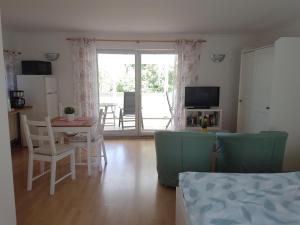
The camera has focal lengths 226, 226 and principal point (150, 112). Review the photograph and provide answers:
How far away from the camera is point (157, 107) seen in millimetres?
5430

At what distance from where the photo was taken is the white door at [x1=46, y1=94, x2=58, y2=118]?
457 cm

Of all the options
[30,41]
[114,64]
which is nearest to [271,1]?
[114,64]

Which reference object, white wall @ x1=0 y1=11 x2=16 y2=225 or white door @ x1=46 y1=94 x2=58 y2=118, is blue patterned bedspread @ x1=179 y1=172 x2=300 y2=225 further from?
white door @ x1=46 y1=94 x2=58 y2=118

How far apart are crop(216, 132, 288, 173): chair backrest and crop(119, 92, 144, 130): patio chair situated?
120 inches

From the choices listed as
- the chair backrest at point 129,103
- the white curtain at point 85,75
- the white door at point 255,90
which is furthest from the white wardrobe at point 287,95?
the white curtain at point 85,75

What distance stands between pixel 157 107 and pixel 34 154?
314cm

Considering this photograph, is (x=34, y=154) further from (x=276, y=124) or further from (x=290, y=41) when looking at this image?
(x=290, y=41)

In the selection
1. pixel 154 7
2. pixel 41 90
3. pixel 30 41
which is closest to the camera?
pixel 154 7

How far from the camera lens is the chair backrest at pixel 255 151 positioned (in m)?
2.45

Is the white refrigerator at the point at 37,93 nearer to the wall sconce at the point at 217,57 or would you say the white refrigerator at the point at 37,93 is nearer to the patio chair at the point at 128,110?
the patio chair at the point at 128,110

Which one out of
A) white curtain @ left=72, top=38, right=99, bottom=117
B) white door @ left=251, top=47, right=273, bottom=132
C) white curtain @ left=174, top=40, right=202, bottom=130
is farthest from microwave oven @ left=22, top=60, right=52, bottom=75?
white door @ left=251, top=47, right=273, bottom=132

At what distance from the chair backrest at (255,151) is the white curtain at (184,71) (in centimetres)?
262

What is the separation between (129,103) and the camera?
5312mm

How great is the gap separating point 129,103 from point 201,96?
1.67 meters
